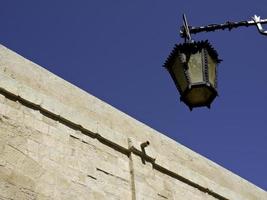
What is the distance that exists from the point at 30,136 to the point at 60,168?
1.63 feet

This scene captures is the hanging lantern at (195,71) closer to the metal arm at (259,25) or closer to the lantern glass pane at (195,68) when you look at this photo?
the lantern glass pane at (195,68)

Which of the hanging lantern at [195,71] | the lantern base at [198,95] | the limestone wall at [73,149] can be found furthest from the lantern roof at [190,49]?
the limestone wall at [73,149]

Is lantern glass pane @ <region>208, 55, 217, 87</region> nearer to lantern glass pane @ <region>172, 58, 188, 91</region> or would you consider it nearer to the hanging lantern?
the hanging lantern

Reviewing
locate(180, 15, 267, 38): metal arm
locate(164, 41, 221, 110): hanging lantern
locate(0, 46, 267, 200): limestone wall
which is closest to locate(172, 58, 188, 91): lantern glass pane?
locate(164, 41, 221, 110): hanging lantern

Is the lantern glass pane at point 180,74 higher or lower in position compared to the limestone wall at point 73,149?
lower

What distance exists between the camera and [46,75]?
20.1 feet

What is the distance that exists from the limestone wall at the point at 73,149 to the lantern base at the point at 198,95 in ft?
7.53

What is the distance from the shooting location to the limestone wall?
5.06 m

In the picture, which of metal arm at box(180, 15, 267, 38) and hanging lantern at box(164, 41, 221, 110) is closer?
hanging lantern at box(164, 41, 221, 110)

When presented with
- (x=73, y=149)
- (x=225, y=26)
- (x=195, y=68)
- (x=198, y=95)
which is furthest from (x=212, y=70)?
(x=73, y=149)

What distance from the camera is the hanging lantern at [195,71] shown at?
3.26 metres

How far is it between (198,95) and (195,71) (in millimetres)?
188

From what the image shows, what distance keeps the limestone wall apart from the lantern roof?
7.34 ft

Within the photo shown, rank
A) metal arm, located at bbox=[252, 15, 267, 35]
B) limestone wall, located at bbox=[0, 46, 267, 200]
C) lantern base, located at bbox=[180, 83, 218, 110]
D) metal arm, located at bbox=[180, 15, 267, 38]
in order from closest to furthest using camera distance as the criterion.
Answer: lantern base, located at bbox=[180, 83, 218, 110] → metal arm, located at bbox=[180, 15, 267, 38] → metal arm, located at bbox=[252, 15, 267, 35] → limestone wall, located at bbox=[0, 46, 267, 200]
